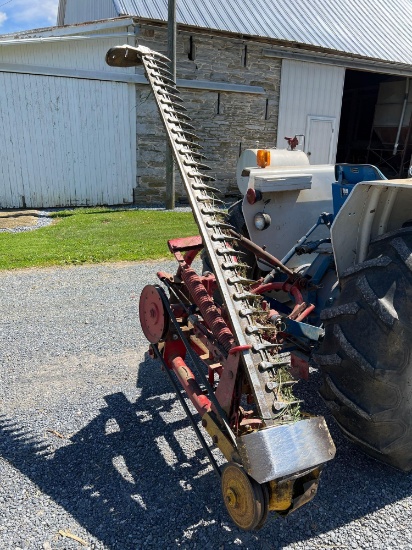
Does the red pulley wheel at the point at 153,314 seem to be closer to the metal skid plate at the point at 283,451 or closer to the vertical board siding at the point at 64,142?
the metal skid plate at the point at 283,451

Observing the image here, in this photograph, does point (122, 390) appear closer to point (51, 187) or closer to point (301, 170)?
point (301, 170)

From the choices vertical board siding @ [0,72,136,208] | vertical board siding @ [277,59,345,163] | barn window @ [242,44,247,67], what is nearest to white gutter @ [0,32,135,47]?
vertical board siding @ [0,72,136,208]

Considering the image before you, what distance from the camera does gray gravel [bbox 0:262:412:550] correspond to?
2.00 metres

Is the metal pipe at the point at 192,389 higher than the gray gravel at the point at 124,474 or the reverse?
higher

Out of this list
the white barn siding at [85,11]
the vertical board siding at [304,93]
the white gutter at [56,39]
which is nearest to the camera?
the white gutter at [56,39]

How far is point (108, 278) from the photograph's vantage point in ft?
18.1

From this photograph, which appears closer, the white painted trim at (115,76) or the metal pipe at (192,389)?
the metal pipe at (192,389)

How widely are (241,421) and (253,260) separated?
208 cm

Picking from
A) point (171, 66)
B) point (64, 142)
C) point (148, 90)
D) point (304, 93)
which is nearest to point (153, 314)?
point (171, 66)

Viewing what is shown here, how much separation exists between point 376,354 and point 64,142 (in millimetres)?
9353

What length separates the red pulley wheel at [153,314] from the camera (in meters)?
2.70

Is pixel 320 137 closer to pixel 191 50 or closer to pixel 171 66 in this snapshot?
pixel 191 50

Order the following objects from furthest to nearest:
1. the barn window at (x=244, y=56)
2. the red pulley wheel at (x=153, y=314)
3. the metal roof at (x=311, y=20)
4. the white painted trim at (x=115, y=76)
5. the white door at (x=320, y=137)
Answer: the white door at (x=320, y=137)
the barn window at (x=244, y=56)
the metal roof at (x=311, y=20)
the white painted trim at (x=115, y=76)
the red pulley wheel at (x=153, y=314)

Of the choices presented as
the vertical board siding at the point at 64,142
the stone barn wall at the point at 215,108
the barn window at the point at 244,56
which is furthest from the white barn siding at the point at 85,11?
the barn window at the point at 244,56
